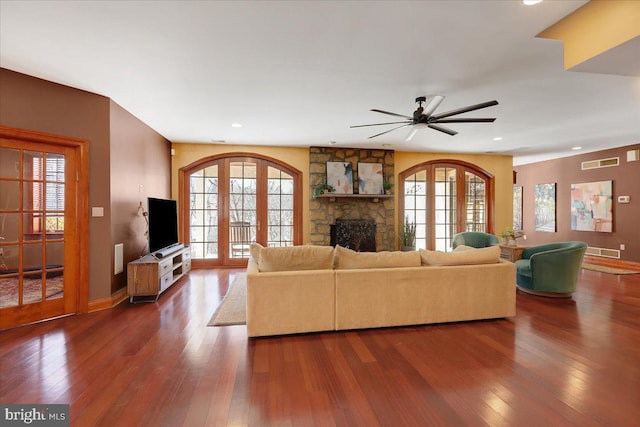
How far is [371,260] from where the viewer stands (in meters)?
3.17

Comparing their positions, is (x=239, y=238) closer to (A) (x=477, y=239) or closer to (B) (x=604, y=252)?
(A) (x=477, y=239)

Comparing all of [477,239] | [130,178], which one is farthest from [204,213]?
[477,239]

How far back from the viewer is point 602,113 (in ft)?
14.4

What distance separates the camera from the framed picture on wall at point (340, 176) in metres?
6.72

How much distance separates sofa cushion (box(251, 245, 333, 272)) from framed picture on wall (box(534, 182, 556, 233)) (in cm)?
820

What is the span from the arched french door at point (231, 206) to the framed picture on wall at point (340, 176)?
727mm

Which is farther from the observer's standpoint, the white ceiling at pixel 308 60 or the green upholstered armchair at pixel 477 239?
the green upholstered armchair at pixel 477 239

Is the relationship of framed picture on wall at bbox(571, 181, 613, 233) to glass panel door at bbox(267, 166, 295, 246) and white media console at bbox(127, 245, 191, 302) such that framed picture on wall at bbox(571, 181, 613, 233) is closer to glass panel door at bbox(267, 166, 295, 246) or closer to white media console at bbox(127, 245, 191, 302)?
glass panel door at bbox(267, 166, 295, 246)

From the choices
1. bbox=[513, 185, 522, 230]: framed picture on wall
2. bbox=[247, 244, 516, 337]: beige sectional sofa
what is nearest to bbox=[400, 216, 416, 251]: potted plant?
bbox=[247, 244, 516, 337]: beige sectional sofa

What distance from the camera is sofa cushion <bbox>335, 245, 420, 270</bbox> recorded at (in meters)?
3.14

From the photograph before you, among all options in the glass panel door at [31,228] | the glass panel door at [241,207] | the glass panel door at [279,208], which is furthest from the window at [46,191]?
the glass panel door at [279,208]

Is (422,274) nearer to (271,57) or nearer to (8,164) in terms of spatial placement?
(271,57)

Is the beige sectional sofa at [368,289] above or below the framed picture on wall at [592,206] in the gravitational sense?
below

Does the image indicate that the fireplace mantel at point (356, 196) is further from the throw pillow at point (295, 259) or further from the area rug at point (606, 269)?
the area rug at point (606, 269)
